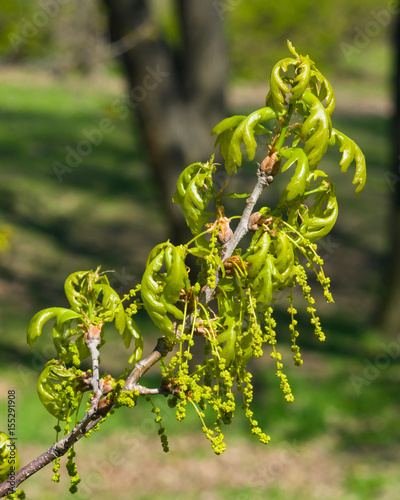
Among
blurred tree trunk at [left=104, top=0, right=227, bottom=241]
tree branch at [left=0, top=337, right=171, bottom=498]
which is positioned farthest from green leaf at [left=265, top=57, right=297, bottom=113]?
blurred tree trunk at [left=104, top=0, right=227, bottom=241]

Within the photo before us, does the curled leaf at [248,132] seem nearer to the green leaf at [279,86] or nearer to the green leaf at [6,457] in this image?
the green leaf at [279,86]

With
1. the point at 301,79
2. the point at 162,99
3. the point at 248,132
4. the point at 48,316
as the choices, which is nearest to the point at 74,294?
the point at 48,316

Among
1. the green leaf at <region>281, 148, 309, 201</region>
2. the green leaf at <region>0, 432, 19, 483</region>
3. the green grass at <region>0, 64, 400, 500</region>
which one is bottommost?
the green grass at <region>0, 64, 400, 500</region>

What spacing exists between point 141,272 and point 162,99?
4265 mm

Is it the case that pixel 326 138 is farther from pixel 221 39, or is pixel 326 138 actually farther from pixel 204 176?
pixel 221 39

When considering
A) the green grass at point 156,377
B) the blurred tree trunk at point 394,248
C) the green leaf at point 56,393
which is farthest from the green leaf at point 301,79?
the blurred tree trunk at point 394,248

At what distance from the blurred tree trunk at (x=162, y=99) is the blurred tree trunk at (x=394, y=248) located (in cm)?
213

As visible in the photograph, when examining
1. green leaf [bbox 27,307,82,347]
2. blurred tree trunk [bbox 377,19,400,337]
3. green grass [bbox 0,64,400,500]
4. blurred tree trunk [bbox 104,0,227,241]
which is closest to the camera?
green leaf [bbox 27,307,82,347]

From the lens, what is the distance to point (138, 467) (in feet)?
18.5

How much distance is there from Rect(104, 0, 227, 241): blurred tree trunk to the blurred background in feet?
0.04

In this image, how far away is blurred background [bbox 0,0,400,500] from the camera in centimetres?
552

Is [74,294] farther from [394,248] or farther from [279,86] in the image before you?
[394,248]

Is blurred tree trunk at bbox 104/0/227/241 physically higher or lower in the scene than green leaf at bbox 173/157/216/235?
lower

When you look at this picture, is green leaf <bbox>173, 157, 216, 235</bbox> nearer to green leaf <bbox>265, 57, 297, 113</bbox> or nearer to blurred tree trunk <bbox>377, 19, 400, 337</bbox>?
green leaf <bbox>265, 57, 297, 113</bbox>
